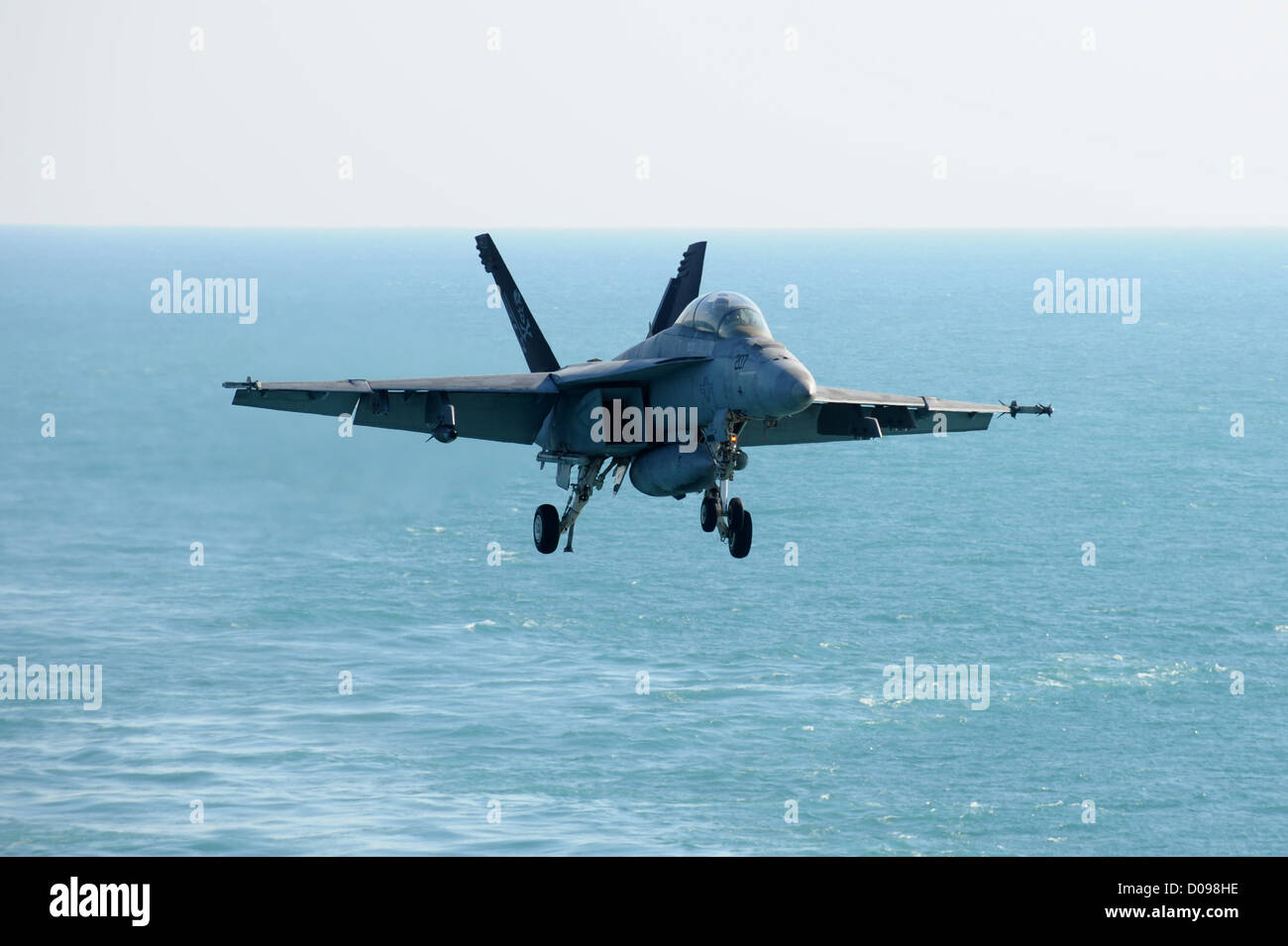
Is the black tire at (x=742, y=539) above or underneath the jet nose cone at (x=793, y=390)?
underneath

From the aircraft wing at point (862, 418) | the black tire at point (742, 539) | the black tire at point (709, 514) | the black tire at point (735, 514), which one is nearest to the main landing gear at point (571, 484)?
the aircraft wing at point (862, 418)

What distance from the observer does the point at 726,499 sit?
146ft

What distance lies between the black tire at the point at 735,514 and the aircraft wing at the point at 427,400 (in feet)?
25.0

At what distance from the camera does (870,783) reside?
169000 mm

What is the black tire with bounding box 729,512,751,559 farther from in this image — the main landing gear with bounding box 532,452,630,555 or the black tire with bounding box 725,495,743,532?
the main landing gear with bounding box 532,452,630,555

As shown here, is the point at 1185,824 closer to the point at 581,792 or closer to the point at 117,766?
the point at 581,792

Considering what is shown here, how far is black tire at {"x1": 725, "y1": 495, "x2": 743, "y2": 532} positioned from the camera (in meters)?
43.5

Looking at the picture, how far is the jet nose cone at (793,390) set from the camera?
41500 millimetres

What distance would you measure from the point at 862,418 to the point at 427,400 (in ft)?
42.5

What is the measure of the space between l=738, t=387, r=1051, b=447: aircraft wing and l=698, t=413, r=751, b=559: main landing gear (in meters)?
3.04

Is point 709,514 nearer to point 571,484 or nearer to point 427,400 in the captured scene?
point 571,484
